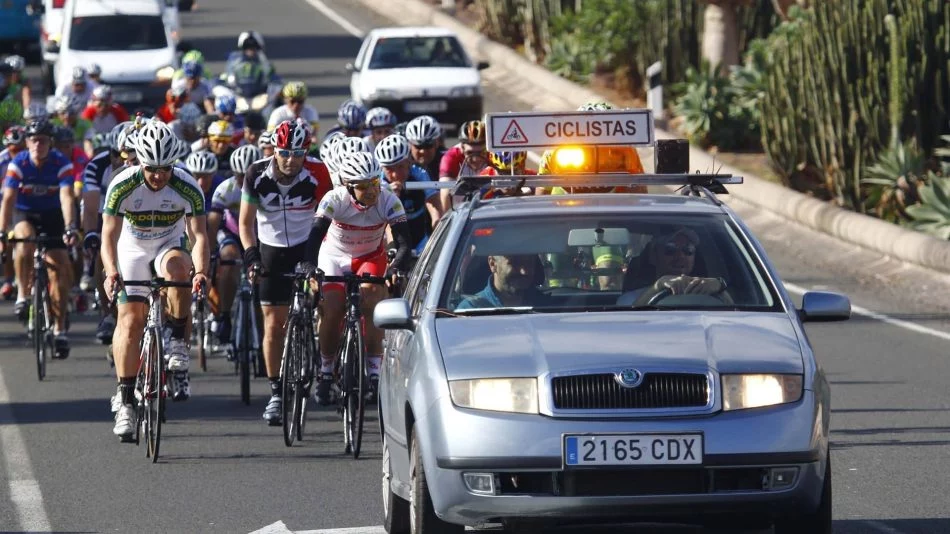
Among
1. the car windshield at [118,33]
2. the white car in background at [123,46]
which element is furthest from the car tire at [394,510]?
the car windshield at [118,33]

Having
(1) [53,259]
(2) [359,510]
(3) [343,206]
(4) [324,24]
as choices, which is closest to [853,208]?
(1) [53,259]

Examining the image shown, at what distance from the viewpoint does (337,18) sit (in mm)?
46719

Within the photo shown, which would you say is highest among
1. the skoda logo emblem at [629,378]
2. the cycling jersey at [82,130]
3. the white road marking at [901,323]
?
the cycling jersey at [82,130]

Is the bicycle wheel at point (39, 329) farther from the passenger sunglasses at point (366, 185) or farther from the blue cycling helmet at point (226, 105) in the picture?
the passenger sunglasses at point (366, 185)

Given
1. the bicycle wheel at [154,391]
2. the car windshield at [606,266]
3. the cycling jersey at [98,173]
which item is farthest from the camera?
the cycling jersey at [98,173]

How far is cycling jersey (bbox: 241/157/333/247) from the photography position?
12.5m

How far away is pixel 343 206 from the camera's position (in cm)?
1165

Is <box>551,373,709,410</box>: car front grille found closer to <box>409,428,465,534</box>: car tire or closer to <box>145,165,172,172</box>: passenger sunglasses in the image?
<box>409,428,465,534</box>: car tire

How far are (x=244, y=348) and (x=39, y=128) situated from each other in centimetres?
364

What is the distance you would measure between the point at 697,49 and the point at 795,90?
25.7 feet

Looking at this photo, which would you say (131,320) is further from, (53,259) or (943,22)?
(943,22)

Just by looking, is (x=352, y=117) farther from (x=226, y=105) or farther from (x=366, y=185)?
(x=366, y=185)

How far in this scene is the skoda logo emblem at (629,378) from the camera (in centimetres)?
717

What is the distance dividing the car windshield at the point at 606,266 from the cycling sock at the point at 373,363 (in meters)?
3.16
